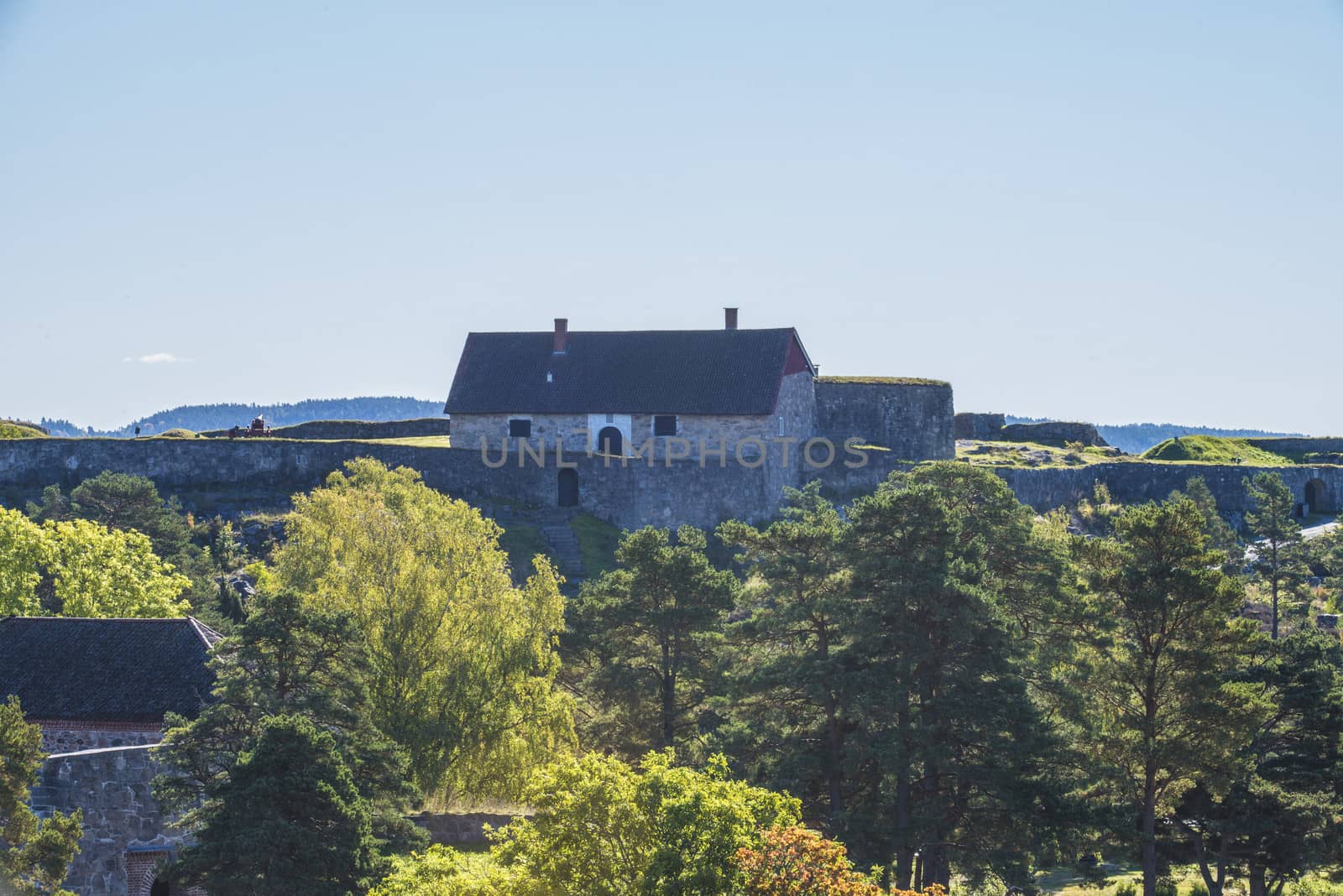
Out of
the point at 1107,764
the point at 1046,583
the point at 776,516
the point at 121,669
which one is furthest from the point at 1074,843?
the point at 776,516

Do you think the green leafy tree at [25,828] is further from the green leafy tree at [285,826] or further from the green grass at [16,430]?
the green grass at [16,430]

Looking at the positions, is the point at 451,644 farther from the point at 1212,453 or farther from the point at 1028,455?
the point at 1212,453

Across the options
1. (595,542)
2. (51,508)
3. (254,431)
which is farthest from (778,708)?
(254,431)

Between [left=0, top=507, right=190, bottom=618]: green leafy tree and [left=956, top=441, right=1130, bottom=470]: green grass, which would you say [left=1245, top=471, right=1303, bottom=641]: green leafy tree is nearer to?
[left=956, top=441, right=1130, bottom=470]: green grass

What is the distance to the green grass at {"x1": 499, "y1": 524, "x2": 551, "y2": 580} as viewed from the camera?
47125 mm

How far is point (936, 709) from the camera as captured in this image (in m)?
27.6

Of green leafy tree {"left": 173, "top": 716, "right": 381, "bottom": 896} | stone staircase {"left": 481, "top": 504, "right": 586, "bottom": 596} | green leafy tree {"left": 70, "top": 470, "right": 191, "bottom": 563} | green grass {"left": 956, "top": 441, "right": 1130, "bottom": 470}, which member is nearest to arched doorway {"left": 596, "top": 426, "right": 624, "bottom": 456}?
stone staircase {"left": 481, "top": 504, "right": 586, "bottom": 596}

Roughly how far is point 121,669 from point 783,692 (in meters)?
12.3

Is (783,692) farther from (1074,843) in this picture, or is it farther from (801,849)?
(801,849)

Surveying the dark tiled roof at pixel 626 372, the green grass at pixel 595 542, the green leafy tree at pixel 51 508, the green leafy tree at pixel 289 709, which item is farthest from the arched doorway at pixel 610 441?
the green leafy tree at pixel 289 709

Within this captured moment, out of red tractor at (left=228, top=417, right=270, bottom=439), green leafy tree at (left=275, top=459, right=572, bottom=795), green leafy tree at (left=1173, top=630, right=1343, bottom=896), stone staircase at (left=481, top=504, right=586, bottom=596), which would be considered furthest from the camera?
red tractor at (left=228, top=417, right=270, bottom=439)

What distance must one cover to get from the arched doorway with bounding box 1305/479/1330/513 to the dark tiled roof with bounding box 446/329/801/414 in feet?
85.1

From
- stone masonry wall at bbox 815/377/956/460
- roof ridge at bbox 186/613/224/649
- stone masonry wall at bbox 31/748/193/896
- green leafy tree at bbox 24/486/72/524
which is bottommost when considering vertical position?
stone masonry wall at bbox 31/748/193/896

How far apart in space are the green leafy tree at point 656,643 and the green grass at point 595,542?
13200 millimetres
